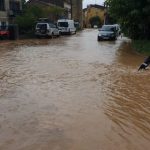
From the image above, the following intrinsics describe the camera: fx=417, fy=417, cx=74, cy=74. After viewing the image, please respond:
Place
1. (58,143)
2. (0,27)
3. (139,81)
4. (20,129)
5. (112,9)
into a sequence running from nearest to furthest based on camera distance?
1. (58,143)
2. (20,129)
3. (139,81)
4. (112,9)
5. (0,27)

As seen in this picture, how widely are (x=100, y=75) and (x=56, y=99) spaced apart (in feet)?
16.1

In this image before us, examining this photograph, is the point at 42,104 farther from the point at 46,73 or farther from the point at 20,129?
the point at 46,73

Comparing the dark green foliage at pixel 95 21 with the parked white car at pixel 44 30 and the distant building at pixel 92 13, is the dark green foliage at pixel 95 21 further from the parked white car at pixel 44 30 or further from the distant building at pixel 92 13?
the parked white car at pixel 44 30

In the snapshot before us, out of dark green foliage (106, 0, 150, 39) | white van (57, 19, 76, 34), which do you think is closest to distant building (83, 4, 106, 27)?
white van (57, 19, 76, 34)

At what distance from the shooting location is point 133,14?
88.3 ft

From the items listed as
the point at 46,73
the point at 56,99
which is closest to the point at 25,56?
the point at 46,73

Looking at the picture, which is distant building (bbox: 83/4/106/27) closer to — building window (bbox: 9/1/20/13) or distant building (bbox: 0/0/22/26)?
building window (bbox: 9/1/20/13)

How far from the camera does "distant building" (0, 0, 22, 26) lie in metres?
49.9

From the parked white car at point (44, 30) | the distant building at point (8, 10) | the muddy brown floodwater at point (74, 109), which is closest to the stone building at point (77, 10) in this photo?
the distant building at point (8, 10)

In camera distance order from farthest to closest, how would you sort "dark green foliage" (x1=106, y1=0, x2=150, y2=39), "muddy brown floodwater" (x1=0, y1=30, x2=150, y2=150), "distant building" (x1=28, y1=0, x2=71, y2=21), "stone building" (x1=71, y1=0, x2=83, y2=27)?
"stone building" (x1=71, y1=0, x2=83, y2=27), "distant building" (x1=28, y1=0, x2=71, y2=21), "dark green foliage" (x1=106, y1=0, x2=150, y2=39), "muddy brown floodwater" (x1=0, y1=30, x2=150, y2=150)

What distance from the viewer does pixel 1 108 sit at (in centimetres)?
1001

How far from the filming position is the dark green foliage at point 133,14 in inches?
1035

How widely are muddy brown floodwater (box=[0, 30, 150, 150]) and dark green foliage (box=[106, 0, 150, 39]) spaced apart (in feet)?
32.8

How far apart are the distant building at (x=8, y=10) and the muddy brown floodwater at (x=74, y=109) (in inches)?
1321
